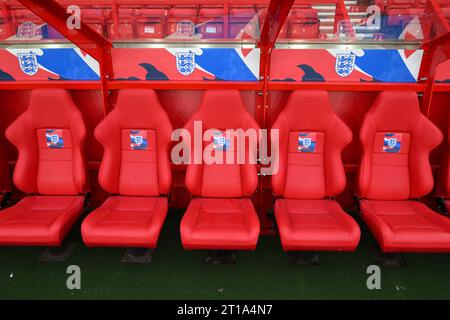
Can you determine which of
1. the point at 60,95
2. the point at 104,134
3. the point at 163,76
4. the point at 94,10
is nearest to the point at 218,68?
the point at 163,76

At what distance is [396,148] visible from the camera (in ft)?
6.81

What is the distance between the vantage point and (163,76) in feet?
6.97

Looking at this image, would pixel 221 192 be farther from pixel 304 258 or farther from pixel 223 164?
pixel 304 258

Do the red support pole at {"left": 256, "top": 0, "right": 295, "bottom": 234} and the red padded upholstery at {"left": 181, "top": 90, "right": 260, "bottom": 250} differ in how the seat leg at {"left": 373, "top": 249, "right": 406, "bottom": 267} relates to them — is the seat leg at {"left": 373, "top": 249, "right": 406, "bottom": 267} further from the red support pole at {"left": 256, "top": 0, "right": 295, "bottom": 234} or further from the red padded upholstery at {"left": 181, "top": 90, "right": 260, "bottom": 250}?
the red padded upholstery at {"left": 181, "top": 90, "right": 260, "bottom": 250}

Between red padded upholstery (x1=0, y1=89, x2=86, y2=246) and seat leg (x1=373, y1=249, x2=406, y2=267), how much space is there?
6.66ft

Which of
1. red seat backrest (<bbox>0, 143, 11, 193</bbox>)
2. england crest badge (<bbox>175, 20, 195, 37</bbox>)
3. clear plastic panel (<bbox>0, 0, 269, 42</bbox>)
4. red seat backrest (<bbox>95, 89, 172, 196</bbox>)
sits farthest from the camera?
england crest badge (<bbox>175, 20, 195, 37</bbox>)

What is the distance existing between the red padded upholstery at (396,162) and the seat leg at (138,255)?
4.78 feet

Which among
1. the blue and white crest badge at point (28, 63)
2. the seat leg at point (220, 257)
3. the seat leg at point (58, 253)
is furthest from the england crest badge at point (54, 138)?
the seat leg at point (220, 257)

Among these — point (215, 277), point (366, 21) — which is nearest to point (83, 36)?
point (215, 277)

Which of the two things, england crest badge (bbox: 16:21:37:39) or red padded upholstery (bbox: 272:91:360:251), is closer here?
red padded upholstery (bbox: 272:91:360:251)

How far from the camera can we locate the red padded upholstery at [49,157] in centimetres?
196

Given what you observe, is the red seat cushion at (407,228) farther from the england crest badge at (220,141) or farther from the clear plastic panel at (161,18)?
the clear plastic panel at (161,18)

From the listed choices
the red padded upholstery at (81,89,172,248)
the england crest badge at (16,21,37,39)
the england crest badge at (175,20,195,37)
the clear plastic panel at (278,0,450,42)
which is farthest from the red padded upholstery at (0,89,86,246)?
the england crest badge at (175,20,195,37)

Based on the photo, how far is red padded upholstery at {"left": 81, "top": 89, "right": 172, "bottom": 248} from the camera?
73.9 inches
